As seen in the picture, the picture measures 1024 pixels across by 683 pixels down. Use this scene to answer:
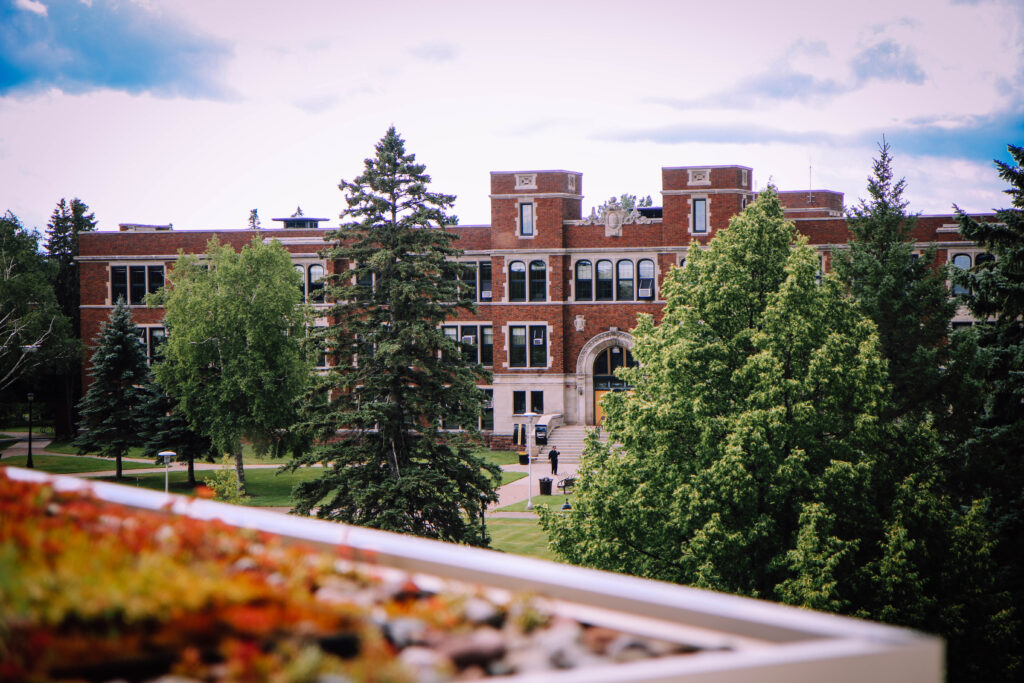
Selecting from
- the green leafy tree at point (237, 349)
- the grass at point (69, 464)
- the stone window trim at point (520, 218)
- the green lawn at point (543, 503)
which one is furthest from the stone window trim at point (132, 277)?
the green lawn at point (543, 503)

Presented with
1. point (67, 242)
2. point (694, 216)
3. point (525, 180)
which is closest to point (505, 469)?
point (525, 180)

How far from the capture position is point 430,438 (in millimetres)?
22734

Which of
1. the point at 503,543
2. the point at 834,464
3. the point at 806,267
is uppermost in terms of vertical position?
the point at 806,267

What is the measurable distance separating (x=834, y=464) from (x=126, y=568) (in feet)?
47.6

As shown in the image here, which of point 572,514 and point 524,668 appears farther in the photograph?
point 572,514

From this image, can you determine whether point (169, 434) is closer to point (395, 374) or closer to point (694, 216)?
point (395, 374)

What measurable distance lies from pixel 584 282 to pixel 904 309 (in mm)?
20781

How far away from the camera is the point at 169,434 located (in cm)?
3806

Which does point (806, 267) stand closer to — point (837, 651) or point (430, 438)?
point (430, 438)

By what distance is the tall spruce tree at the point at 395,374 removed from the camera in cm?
2216

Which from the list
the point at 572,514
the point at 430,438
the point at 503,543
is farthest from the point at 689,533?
the point at 503,543

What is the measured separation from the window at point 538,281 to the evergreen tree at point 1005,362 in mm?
27790

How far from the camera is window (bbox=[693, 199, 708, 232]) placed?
45.1 m

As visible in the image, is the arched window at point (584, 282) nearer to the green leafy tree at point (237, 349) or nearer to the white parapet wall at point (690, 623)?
the green leafy tree at point (237, 349)
